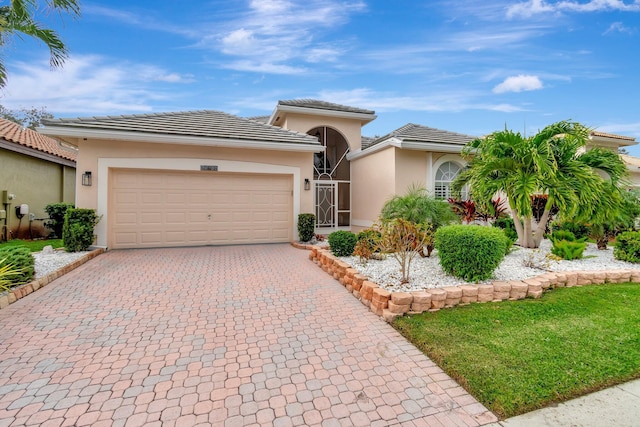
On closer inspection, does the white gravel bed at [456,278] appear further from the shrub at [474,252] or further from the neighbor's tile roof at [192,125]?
the neighbor's tile roof at [192,125]

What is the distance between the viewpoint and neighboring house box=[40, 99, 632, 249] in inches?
383

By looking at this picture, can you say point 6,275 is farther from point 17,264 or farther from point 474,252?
point 474,252

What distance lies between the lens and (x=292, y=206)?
1167 centimetres

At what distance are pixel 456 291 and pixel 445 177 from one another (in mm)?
8729

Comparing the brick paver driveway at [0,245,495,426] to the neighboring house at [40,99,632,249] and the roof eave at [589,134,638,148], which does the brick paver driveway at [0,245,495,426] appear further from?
the roof eave at [589,134,638,148]

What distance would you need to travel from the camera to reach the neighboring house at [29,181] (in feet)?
39.2

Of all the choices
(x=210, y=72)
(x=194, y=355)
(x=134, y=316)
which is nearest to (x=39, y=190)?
(x=210, y=72)

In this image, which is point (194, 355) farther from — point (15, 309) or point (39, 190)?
point (39, 190)

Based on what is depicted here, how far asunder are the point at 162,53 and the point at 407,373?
1513 centimetres

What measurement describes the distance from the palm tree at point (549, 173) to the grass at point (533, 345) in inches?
110

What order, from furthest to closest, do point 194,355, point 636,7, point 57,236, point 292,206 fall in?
point 57,236 < point 292,206 < point 636,7 < point 194,355

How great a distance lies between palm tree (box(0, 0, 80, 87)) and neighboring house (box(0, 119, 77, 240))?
4.06 meters

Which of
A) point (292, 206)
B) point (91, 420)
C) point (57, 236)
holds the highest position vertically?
point (292, 206)

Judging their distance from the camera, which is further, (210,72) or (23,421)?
(210,72)
